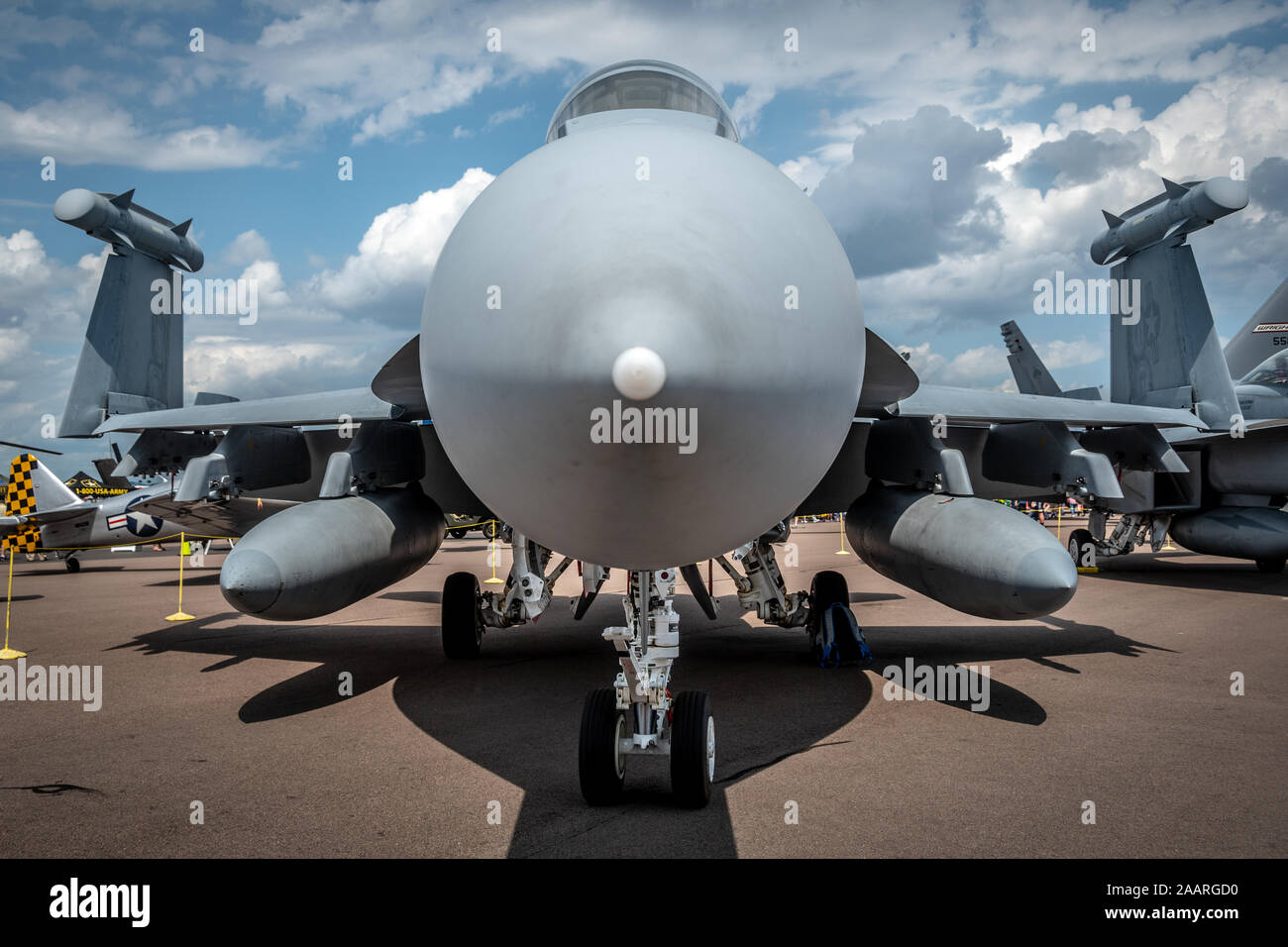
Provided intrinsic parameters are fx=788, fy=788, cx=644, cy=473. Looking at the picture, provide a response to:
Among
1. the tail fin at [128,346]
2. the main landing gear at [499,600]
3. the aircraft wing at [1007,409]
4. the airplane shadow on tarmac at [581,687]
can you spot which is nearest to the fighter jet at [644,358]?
the airplane shadow on tarmac at [581,687]

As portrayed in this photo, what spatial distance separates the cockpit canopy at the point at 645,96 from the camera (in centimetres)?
403

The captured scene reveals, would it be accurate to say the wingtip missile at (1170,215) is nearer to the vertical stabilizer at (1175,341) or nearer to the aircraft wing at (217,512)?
the vertical stabilizer at (1175,341)

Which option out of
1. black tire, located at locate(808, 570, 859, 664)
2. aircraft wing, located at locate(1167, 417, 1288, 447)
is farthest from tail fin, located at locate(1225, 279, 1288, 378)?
black tire, located at locate(808, 570, 859, 664)

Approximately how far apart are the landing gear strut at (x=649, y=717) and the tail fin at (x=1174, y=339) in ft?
49.6

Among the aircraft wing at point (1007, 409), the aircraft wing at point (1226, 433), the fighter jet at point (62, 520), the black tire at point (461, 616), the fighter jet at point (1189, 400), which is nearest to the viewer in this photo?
the aircraft wing at point (1007, 409)

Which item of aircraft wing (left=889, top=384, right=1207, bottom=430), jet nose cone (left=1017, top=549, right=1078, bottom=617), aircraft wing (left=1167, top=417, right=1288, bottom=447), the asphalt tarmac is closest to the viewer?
the asphalt tarmac

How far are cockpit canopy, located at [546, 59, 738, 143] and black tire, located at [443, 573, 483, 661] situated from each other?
17.1ft

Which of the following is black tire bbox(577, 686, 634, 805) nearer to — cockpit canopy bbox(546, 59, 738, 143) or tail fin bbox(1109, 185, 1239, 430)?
cockpit canopy bbox(546, 59, 738, 143)

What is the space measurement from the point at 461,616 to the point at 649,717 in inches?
182

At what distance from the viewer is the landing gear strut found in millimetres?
4098

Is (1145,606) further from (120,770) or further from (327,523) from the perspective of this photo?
(120,770)
